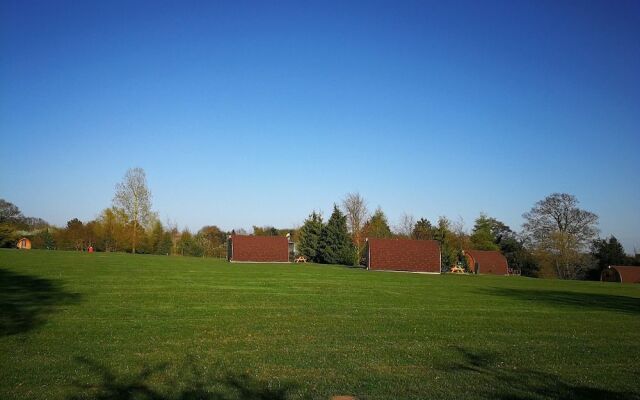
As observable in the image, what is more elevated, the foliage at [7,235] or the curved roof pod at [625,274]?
the foliage at [7,235]

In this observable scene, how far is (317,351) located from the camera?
10367mm

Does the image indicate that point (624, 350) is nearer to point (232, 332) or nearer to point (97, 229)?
point (232, 332)

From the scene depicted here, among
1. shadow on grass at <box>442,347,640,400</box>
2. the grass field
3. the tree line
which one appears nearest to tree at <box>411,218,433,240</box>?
the tree line

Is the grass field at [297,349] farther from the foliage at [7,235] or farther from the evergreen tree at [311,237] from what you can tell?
the foliage at [7,235]

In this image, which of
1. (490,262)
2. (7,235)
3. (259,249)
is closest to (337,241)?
(259,249)

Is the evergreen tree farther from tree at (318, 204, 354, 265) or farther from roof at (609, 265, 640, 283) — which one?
roof at (609, 265, 640, 283)

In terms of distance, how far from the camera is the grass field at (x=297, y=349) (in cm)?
768

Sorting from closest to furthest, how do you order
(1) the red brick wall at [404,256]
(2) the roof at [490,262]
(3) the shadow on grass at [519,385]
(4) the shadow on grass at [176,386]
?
(4) the shadow on grass at [176,386] < (3) the shadow on grass at [519,385] < (1) the red brick wall at [404,256] < (2) the roof at [490,262]

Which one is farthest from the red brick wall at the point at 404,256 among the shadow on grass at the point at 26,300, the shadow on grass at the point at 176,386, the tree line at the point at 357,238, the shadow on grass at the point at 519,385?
the shadow on grass at the point at 176,386

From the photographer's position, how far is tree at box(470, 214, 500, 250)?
3599 inches

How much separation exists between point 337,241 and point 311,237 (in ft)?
20.2

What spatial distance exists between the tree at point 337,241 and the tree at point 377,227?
1755 centimetres

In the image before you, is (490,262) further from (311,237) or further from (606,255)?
(311,237)

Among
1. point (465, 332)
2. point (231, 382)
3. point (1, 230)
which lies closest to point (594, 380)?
point (465, 332)
